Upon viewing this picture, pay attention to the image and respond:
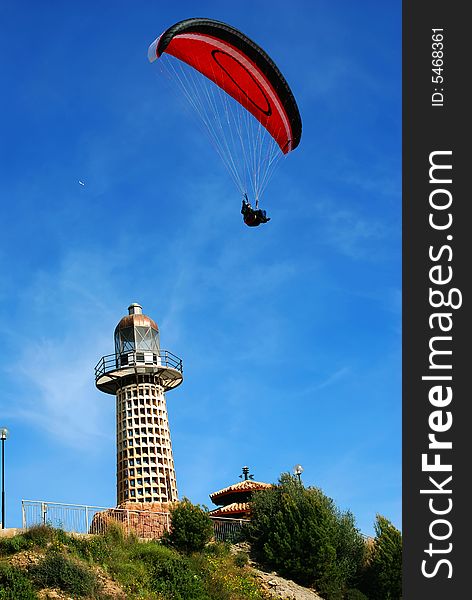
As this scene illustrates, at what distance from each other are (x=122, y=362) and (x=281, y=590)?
1450cm

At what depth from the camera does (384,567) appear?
123ft

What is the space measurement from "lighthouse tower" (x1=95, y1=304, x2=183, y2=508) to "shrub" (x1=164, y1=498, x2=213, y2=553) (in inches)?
245

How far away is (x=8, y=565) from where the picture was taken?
2866 centimetres

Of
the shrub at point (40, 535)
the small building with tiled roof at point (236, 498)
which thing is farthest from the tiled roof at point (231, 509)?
the shrub at point (40, 535)

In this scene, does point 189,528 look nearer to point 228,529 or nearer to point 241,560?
point 241,560

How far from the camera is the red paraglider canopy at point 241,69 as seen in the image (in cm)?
3156

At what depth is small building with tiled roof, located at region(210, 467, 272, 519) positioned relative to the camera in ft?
139

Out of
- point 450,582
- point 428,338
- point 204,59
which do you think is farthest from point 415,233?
point 204,59

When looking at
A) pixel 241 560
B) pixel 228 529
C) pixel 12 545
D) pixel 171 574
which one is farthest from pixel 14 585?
pixel 228 529

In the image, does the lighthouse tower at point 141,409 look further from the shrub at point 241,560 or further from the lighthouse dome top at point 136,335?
the shrub at point 241,560

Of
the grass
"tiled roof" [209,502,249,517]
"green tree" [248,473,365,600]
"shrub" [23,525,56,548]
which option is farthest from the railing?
"shrub" [23,525,56,548]

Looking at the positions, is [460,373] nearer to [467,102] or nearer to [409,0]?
[467,102]

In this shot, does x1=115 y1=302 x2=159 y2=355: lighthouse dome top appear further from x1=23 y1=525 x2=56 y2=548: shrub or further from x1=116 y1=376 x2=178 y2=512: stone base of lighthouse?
x1=23 y1=525 x2=56 y2=548: shrub

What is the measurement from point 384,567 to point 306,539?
377 cm
